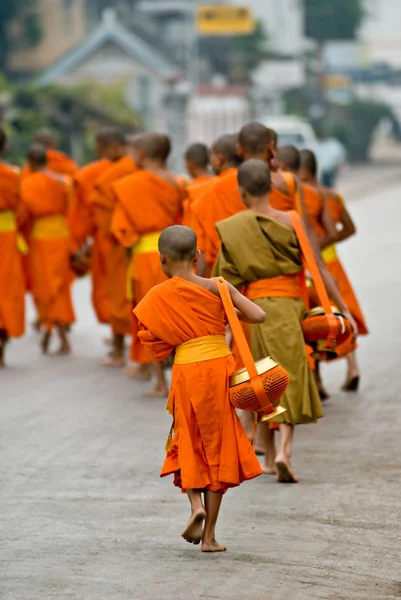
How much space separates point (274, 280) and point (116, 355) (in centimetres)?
476

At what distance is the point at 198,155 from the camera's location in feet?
34.7

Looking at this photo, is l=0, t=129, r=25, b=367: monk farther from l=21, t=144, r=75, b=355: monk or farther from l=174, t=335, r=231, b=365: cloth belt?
l=174, t=335, r=231, b=365: cloth belt

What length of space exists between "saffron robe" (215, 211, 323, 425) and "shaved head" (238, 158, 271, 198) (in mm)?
133

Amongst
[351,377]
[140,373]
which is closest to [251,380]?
[351,377]

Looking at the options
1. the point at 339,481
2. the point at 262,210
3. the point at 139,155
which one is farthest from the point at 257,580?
the point at 139,155

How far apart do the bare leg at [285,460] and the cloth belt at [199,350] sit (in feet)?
4.40

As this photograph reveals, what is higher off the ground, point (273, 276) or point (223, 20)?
point (273, 276)

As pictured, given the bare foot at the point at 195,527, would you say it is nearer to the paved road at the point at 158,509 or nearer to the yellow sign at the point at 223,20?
the paved road at the point at 158,509

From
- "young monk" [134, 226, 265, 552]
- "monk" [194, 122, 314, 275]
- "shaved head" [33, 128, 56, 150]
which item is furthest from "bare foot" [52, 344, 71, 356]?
"young monk" [134, 226, 265, 552]

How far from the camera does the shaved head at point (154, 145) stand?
10.4m

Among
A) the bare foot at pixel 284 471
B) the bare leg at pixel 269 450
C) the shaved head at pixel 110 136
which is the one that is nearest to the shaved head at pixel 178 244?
the bare foot at pixel 284 471

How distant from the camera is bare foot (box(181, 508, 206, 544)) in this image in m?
6.08

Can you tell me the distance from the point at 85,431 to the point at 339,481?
6.85 feet

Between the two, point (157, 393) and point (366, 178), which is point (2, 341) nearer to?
point (157, 393)
